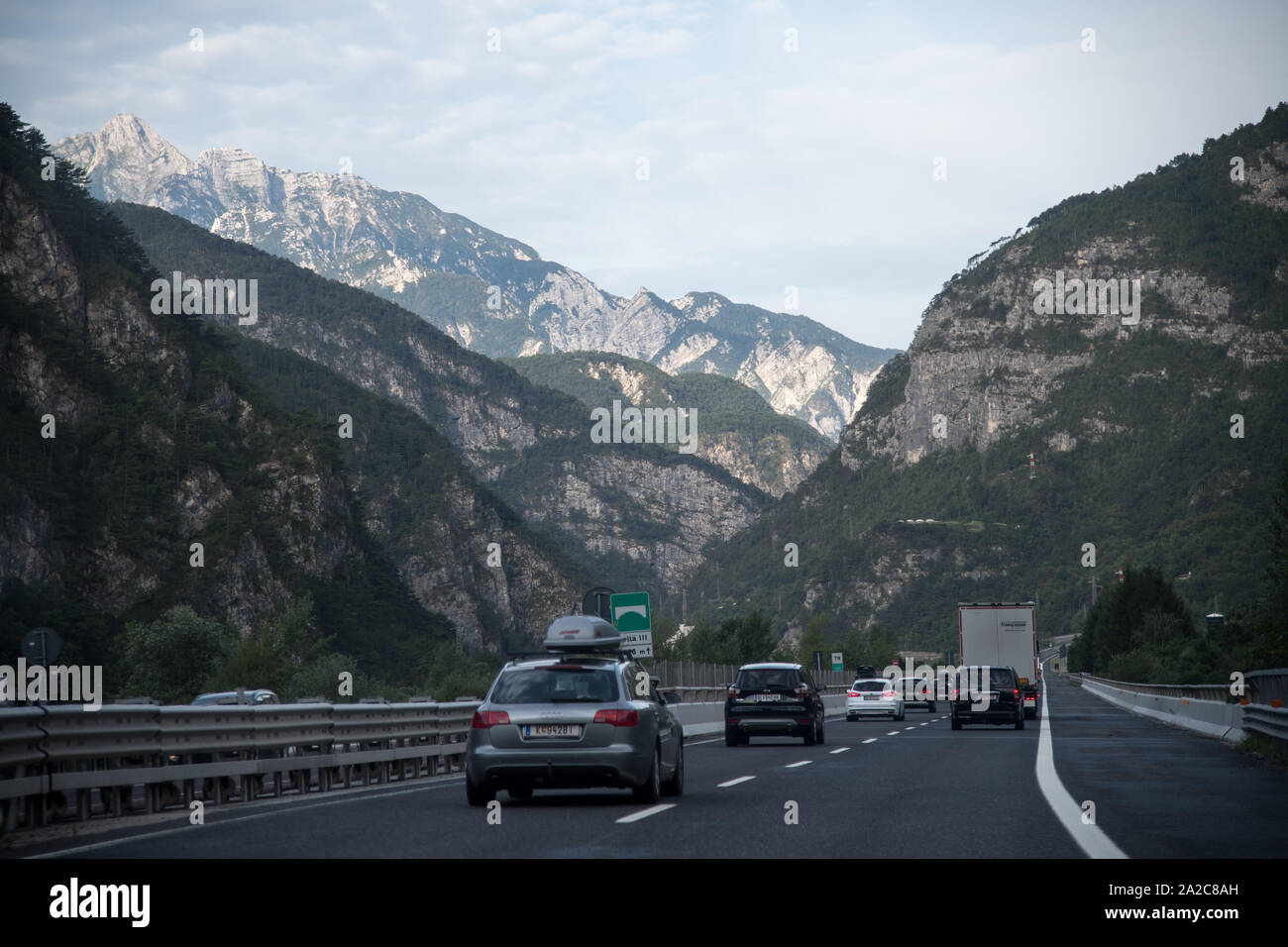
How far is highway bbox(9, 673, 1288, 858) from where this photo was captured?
954 cm

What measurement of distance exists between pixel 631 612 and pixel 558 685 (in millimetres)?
17634

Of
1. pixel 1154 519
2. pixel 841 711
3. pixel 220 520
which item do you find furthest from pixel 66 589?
pixel 1154 519

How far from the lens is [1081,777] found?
16.9 m

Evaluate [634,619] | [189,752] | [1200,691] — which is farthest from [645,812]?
[1200,691]

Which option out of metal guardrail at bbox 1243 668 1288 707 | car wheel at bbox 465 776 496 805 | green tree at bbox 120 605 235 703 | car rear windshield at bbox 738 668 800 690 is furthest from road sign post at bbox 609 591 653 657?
green tree at bbox 120 605 235 703

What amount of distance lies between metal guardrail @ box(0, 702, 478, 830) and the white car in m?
26.5

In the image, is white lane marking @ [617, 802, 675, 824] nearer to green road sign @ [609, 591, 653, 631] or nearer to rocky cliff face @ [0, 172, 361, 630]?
green road sign @ [609, 591, 653, 631]

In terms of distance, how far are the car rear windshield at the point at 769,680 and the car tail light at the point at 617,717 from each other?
13826 millimetres

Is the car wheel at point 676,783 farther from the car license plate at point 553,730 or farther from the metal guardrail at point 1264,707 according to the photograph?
the metal guardrail at point 1264,707

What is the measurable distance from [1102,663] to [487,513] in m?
86.7

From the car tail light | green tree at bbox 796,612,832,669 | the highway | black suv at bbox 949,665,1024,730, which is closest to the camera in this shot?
the highway

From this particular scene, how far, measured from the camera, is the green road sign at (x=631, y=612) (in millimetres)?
31188

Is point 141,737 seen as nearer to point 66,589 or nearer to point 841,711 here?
point 841,711
